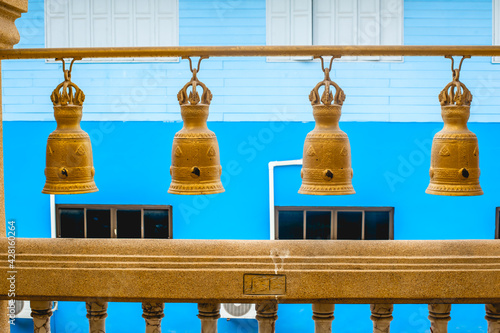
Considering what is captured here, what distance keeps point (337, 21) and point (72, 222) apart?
4708 millimetres

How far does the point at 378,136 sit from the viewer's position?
7227 millimetres

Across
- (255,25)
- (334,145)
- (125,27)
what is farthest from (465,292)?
(125,27)

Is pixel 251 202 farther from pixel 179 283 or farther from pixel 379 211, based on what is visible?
pixel 179 283

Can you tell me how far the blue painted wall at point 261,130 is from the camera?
7.16m

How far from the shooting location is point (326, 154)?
2.42 meters

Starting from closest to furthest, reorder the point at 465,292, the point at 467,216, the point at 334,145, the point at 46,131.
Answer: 1. the point at 465,292
2. the point at 334,145
3. the point at 467,216
4. the point at 46,131

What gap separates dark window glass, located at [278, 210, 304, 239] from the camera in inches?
286

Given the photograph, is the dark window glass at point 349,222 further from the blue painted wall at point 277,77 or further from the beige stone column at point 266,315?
the beige stone column at point 266,315

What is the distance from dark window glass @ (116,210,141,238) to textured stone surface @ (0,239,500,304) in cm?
540

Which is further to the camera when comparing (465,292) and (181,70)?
(181,70)

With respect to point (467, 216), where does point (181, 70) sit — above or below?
above

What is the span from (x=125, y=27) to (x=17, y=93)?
182 cm

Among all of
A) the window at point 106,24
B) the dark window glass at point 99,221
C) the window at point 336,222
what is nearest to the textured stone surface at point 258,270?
the window at point 336,222

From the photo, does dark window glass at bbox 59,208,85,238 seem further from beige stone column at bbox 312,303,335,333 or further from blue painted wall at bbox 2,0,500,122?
beige stone column at bbox 312,303,335,333
